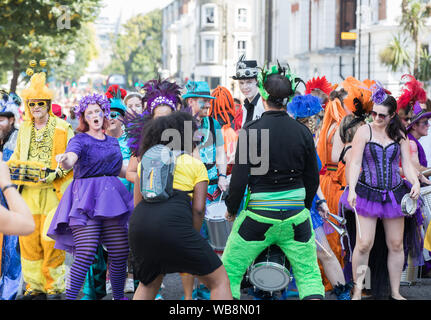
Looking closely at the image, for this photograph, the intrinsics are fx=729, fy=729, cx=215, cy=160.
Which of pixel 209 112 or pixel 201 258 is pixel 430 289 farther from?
pixel 201 258

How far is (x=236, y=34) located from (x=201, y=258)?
2767 inches

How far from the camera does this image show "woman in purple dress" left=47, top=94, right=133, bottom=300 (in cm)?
595

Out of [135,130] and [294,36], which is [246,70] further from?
[294,36]

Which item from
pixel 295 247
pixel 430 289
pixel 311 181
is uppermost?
pixel 311 181

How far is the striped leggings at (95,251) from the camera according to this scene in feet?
19.2

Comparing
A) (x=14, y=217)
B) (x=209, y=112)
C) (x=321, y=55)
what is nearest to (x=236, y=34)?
(x=321, y=55)

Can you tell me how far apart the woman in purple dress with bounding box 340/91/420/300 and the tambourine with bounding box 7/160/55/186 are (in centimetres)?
278

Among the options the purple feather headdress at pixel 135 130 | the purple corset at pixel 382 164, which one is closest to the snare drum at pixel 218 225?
the purple feather headdress at pixel 135 130

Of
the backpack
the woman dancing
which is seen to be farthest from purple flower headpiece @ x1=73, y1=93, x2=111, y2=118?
the backpack

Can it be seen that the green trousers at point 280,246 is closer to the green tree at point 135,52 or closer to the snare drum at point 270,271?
the snare drum at point 270,271

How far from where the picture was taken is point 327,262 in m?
6.42

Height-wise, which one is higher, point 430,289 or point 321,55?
point 321,55

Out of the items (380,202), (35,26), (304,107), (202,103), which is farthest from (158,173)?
(35,26)

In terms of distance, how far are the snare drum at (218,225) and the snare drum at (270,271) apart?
106 centimetres
